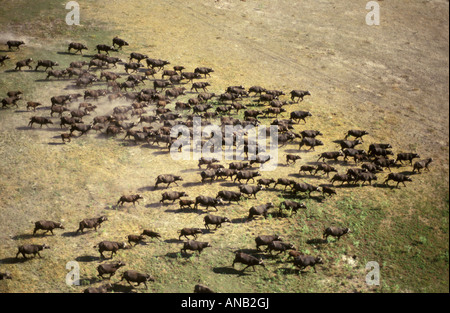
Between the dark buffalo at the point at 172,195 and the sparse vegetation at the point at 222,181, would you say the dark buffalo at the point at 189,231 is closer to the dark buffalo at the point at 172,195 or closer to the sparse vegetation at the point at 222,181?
the sparse vegetation at the point at 222,181

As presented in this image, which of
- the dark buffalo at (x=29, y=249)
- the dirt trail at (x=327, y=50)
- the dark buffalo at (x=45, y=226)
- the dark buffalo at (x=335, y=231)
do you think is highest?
the dirt trail at (x=327, y=50)

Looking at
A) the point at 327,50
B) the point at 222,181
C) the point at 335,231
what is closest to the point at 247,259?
the point at 335,231

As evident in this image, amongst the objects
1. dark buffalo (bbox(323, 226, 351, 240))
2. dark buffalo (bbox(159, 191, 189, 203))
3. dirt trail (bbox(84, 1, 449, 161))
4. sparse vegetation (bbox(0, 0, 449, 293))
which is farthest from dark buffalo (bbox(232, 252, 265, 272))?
dirt trail (bbox(84, 1, 449, 161))

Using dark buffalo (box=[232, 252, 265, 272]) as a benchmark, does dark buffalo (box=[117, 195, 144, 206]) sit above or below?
above

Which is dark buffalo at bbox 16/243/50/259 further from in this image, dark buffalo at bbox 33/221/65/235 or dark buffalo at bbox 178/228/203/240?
dark buffalo at bbox 178/228/203/240

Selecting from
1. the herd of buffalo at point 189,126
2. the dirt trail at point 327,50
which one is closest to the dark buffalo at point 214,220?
the herd of buffalo at point 189,126

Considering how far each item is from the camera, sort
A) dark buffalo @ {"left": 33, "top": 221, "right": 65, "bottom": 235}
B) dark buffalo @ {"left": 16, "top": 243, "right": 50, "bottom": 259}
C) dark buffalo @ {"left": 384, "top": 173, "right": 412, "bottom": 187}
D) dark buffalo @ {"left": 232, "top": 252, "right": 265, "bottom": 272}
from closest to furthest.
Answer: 1. dark buffalo @ {"left": 16, "top": 243, "right": 50, "bottom": 259}
2. dark buffalo @ {"left": 232, "top": 252, "right": 265, "bottom": 272}
3. dark buffalo @ {"left": 33, "top": 221, "right": 65, "bottom": 235}
4. dark buffalo @ {"left": 384, "top": 173, "right": 412, "bottom": 187}

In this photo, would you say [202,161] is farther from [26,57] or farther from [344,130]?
[26,57]

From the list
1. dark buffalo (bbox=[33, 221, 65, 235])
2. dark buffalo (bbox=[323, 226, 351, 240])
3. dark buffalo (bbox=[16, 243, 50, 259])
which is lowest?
dark buffalo (bbox=[16, 243, 50, 259])

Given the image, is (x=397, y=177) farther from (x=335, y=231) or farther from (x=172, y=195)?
(x=172, y=195)
